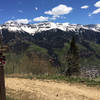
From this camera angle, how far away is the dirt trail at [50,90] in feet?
43.1

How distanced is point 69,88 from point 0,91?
29.8 ft

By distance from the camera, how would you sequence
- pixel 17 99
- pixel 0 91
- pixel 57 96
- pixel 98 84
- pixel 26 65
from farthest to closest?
pixel 26 65 → pixel 98 84 → pixel 57 96 → pixel 17 99 → pixel 0 91

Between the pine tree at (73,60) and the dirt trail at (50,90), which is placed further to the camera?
the pine tree at (73,60)

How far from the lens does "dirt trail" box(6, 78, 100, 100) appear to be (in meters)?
13.1

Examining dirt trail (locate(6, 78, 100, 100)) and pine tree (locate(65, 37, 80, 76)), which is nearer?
dirt trail (locate(6, 78, 100, 100))

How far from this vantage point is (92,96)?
13625 millimetres

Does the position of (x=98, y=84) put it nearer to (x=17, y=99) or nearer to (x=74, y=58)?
(x=17, y=99)

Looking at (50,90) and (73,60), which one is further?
(73,60)

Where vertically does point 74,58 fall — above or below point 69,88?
above

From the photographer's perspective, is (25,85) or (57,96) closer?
(57,96)

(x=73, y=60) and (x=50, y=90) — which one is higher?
(x=73, y=60)

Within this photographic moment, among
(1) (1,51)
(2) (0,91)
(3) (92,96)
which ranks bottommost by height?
(3) (92,96)

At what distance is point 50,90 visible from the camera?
1424cm

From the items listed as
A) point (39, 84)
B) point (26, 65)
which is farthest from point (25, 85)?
point (26, 65)
